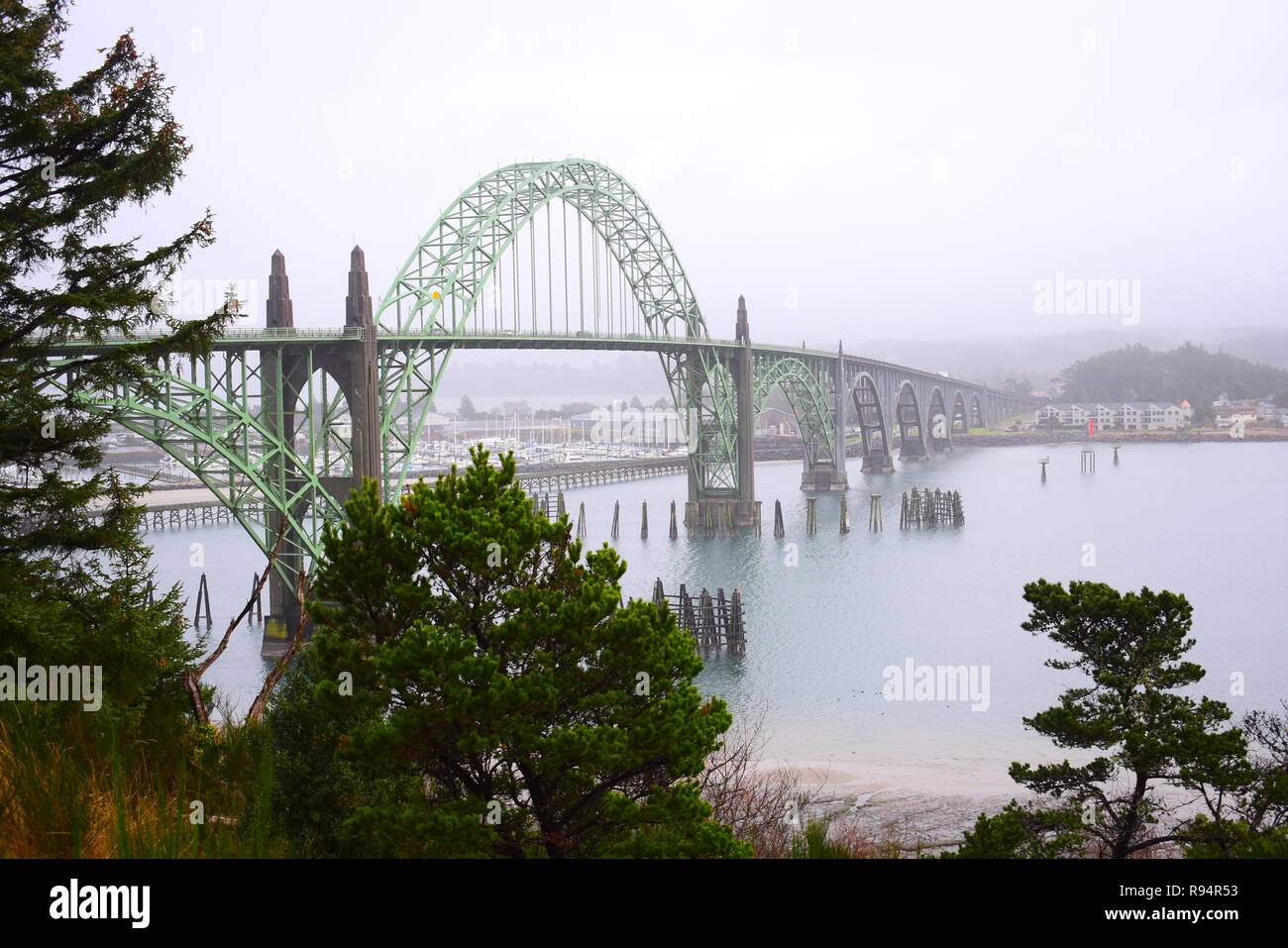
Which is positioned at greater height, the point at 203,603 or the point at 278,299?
the point at 278,299

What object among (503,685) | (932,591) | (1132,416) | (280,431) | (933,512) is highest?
(1132,416)

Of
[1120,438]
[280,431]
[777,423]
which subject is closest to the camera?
[280,431]

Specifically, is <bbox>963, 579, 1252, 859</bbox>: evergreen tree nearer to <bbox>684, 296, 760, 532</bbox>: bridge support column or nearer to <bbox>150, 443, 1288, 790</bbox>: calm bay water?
<bbox>150, 443, 1288, 790</bbox>: calm bay water

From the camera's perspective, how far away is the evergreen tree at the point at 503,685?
866 centimetres

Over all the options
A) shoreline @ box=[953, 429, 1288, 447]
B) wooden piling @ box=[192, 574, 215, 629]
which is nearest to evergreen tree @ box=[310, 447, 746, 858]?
wooden piling @ box=[192, 574, 215, 629]

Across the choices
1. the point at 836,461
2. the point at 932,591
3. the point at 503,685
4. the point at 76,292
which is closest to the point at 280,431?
the point at 76,292

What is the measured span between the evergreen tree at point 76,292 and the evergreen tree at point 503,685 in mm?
2056

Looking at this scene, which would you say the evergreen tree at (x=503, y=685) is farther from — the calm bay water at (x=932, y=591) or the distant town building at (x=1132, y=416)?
the distant town building at (x=1132, y=416)

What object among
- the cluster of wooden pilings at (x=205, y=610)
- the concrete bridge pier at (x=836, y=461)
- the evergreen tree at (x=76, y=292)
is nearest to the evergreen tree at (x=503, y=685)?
the evergreen tree at (x=76, y=292)

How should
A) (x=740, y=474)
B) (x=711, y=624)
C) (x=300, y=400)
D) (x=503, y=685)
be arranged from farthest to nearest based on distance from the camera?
(x=740, y=474)
(x=711, y=624)
(x=300, y=400)
(x=503, y=685)

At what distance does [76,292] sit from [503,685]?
569 centimetres

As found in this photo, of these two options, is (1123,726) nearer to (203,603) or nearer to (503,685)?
(503,685)

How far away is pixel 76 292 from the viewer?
411 inches
